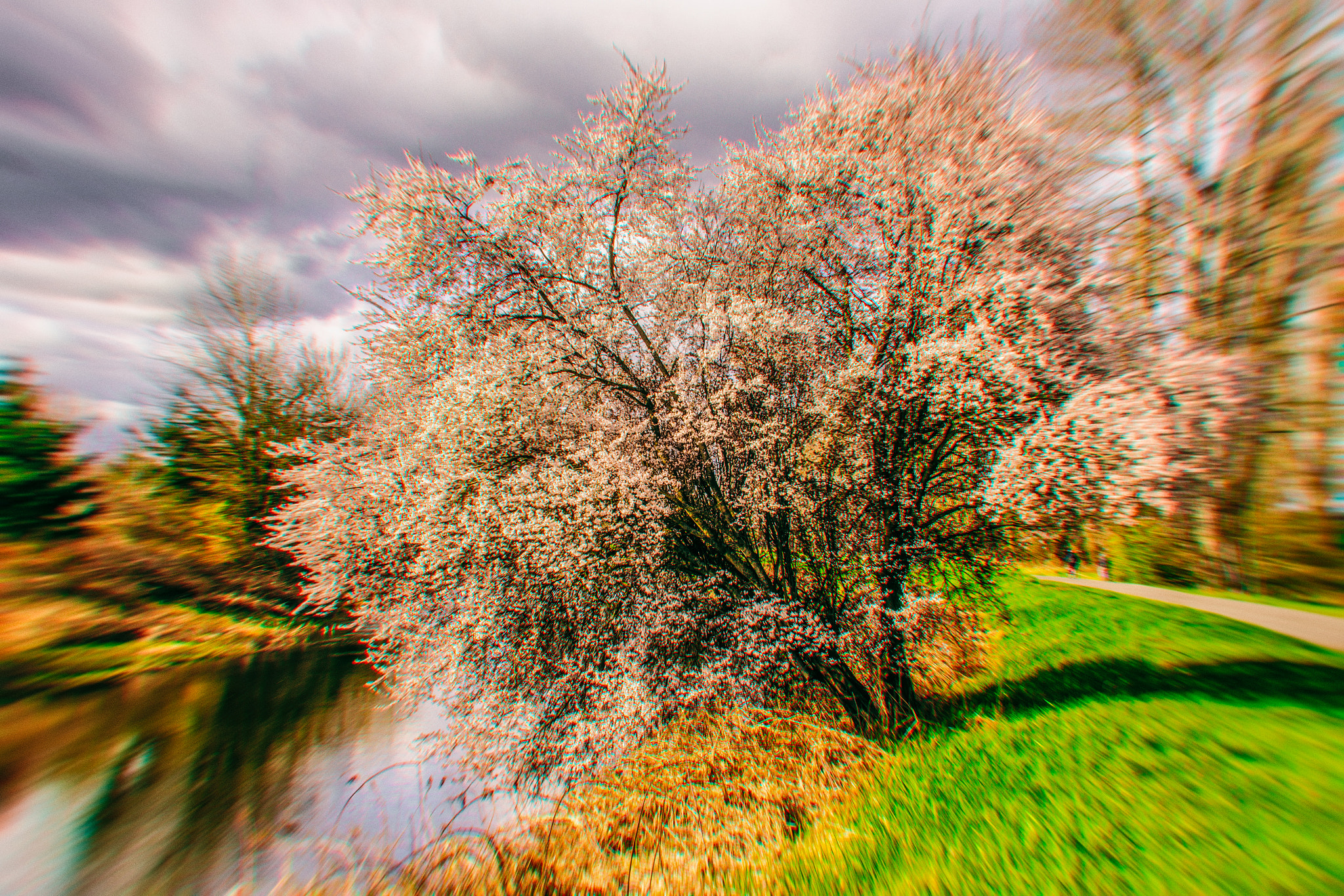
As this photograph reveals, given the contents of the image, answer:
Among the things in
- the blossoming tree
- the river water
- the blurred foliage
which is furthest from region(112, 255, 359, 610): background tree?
the blossoming tree

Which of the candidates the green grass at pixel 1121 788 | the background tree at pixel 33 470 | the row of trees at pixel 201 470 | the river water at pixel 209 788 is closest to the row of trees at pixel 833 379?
the green grass at pixel 1121 788

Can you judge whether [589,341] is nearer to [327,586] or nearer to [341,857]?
[327,586]

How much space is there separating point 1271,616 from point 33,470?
36.5 metres

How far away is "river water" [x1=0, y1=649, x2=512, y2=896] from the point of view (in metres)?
8.88

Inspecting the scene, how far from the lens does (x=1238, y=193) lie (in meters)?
4.92

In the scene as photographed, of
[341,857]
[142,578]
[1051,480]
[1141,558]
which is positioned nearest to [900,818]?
[1051,480]

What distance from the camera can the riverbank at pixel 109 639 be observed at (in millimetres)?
14211

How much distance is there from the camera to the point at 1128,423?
4672mm

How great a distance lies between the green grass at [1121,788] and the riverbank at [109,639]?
555 inches

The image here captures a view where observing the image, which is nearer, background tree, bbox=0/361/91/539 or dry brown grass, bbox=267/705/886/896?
dry brown grass, bbox=267/705/886/896

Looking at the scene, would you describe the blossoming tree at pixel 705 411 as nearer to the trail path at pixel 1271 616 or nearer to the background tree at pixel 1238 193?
the background tree at pixel 1238 193

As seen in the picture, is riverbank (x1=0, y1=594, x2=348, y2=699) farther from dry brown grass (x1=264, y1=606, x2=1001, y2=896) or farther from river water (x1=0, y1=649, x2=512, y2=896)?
dry brown grass (x1=264, y1=606, x2=1001, y2=896)

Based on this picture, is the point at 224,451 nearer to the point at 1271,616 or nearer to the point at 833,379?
the point at 833,379

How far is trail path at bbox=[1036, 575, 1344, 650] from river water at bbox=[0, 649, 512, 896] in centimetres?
1377
